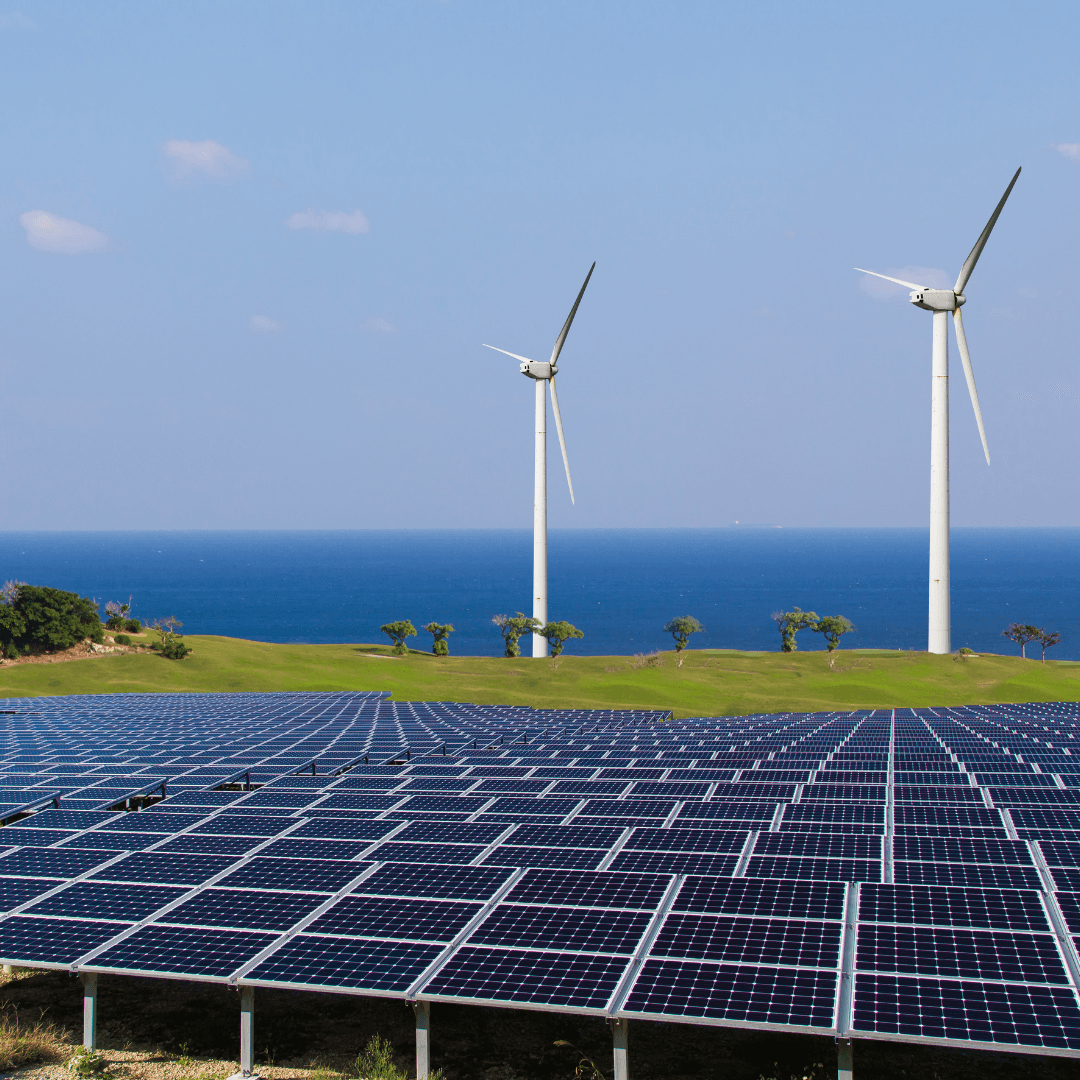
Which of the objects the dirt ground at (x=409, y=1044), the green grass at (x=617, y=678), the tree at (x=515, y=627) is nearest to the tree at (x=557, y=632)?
the tree at (x=515, y=627)

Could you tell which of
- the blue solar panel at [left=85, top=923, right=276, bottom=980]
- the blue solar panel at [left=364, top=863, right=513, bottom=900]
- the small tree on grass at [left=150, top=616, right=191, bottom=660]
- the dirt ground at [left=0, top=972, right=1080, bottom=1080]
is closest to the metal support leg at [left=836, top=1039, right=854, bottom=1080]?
the dirt ground at [left=0, top=972, right=1080, bottom=1080]

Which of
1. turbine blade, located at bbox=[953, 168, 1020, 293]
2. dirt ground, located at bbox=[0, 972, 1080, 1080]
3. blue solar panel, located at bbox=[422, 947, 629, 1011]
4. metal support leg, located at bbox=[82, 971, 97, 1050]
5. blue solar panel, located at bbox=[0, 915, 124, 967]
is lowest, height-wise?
dirt ground, located at bbox=[0, 972, 1080, 1080]

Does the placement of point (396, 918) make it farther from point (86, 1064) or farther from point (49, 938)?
point (49, 938)

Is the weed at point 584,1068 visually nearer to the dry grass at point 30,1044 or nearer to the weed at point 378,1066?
the weed at point 378,1066

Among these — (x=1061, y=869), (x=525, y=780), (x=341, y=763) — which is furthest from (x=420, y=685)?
(x=1061, y=869)

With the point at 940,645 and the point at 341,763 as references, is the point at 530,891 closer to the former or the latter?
the point at 341,763

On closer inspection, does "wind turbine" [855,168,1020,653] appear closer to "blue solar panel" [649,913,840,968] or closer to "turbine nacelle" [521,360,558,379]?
"turbine nacelle" [521,360,558,379]

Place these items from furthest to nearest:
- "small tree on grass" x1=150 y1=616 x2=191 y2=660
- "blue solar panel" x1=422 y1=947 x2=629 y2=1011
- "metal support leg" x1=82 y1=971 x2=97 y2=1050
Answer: "small tree on grass" x1=150 y1=616 x2=191 y2=660, "metal support leg" x1=82 y1=971 x2=97 y2=1050, "blue solar panel" x1=422 y1=947 x2=629 y2=1011
